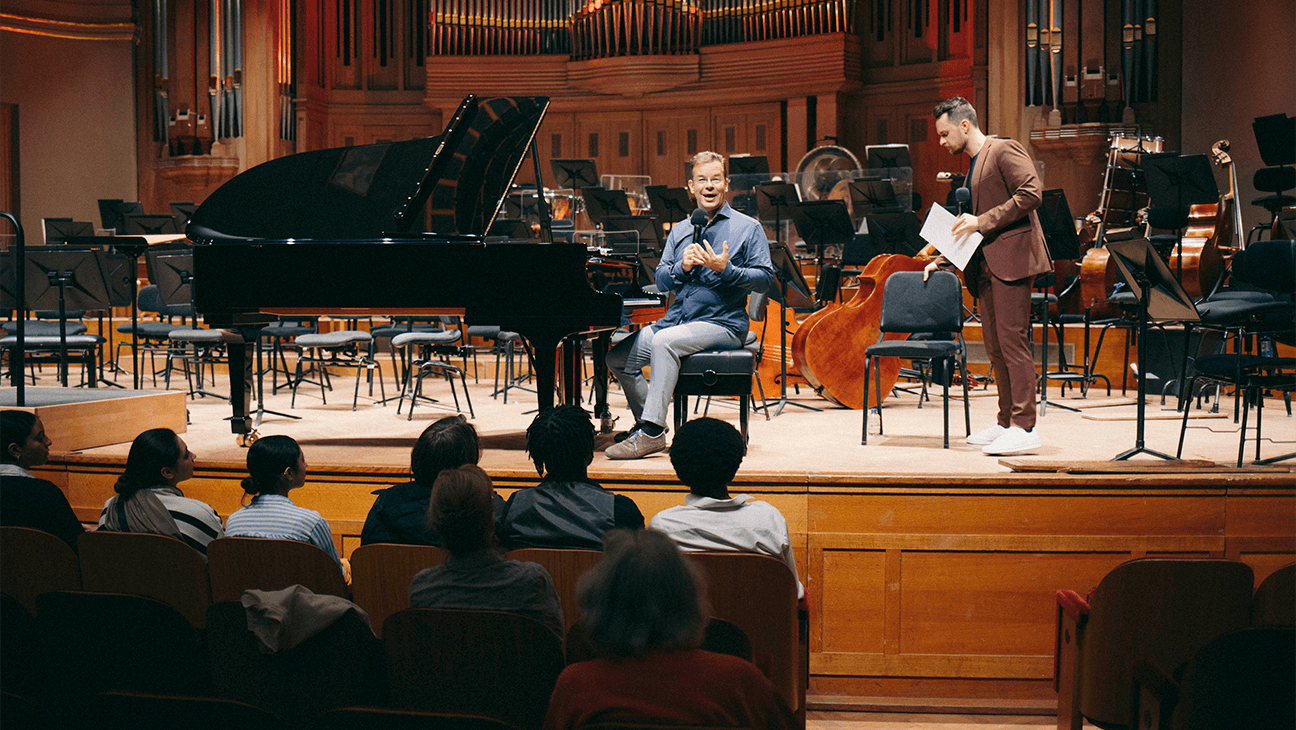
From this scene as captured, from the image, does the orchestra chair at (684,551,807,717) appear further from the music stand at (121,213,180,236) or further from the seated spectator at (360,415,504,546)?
the music stand at (121,213,180,236)

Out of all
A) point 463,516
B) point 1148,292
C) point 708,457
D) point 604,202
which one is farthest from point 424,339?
point 463,516

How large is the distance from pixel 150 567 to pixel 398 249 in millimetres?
1876

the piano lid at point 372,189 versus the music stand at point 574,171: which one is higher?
the music stand at point 574,171

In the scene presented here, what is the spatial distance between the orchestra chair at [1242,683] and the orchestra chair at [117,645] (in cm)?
175

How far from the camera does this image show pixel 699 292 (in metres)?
4.22

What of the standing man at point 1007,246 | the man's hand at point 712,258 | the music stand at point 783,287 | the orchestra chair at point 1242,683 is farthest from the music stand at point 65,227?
the orchestra chair at point 1242,683

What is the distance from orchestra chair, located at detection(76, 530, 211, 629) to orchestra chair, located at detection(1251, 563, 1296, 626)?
2.26 metres

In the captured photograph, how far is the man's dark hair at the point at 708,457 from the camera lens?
94.0 inches

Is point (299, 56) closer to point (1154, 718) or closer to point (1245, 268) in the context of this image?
point (1245, 268)

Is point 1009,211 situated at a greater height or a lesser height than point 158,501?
greater

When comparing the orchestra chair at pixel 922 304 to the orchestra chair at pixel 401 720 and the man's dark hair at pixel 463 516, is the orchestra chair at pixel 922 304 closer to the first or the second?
the man's dark hair at pixel 463 516

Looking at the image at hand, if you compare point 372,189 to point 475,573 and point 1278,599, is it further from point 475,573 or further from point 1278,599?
point 1278,599

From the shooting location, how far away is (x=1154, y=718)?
2090 millimetres

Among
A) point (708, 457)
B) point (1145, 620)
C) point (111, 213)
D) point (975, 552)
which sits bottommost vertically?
point (975, 552)
